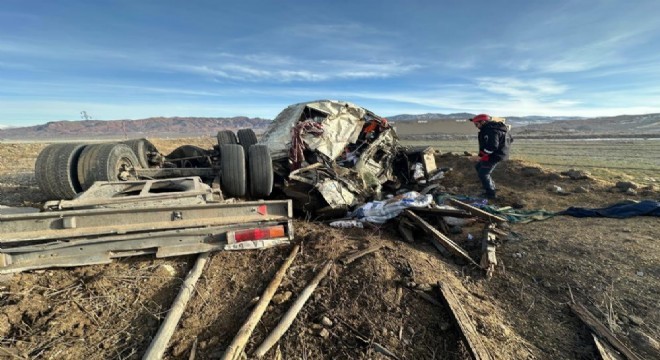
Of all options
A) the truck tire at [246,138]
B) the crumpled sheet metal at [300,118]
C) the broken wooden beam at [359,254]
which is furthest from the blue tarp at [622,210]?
the truck tire at [246,138]

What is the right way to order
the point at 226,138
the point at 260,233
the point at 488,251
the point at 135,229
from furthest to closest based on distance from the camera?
1. the point at 226,138
2. the point at 488,251
3. the point at 260,233
4. the point at 135,229

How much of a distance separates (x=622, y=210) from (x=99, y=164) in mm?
7668

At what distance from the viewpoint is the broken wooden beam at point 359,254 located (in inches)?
123

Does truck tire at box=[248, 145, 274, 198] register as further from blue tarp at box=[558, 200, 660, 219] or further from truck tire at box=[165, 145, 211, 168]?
blue tarp at box=[558, 200, 660, 219]

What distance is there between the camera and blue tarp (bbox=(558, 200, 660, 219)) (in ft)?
16.3

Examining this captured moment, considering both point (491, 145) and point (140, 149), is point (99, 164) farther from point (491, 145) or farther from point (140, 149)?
point (491, 145)

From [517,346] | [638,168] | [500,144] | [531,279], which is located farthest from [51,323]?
[638,168]

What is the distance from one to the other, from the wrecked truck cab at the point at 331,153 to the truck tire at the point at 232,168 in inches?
26.9

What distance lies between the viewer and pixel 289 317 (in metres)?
2.42

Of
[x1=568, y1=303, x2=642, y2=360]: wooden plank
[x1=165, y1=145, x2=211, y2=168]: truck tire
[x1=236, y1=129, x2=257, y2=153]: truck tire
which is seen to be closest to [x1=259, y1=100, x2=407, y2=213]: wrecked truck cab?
[x1=236, y1=129, x2=257, y2=153]: truck tire

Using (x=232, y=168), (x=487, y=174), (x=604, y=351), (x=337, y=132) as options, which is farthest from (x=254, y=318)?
(x=487, y=174)

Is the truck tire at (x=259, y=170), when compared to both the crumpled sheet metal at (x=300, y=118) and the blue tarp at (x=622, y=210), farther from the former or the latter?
the blue tarp at (x=622, y=210)

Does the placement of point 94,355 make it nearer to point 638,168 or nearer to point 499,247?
point 499,247

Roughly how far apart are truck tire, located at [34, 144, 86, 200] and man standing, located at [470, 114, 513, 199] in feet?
22.5
